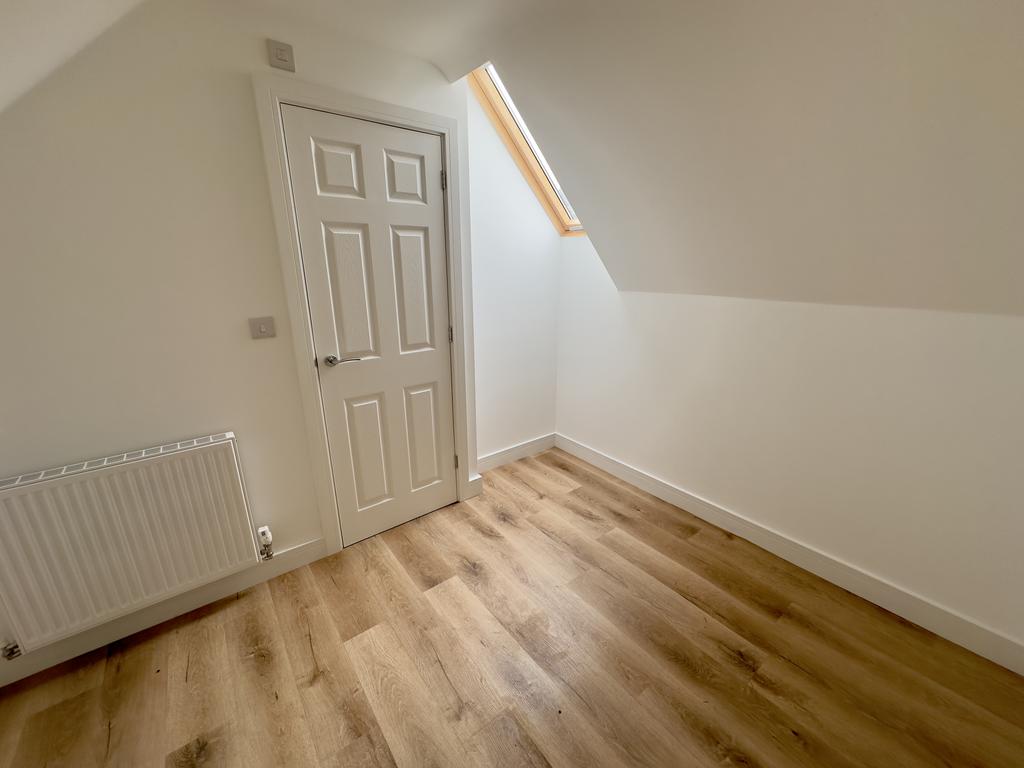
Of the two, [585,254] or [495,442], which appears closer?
[585,254]

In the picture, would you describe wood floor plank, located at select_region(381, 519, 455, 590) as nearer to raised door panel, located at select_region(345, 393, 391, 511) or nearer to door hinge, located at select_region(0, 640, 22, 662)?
raised door panel, located at select_region(345, 393, 391, 511)

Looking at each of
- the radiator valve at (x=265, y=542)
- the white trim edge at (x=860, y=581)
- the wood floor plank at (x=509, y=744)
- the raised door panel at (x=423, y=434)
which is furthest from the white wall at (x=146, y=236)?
the white trim edge at (x=860, y=581)

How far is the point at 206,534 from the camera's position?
160 cm

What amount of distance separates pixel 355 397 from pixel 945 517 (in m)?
2.50

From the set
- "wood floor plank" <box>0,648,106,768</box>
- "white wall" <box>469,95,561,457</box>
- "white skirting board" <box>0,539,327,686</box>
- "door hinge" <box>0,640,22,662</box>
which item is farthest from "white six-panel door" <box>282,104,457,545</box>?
"door hinge" <box>0,640,22,662</box>

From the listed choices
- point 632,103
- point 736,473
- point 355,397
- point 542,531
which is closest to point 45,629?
point 355,397

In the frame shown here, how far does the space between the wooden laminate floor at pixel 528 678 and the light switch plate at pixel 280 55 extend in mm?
2130

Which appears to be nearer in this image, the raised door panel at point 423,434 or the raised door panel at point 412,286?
the raised door panel at point 412,286

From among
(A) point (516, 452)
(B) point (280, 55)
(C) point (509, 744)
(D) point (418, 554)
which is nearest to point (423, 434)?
(D) point (418, 554)

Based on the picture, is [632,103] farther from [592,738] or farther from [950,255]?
[592,738]

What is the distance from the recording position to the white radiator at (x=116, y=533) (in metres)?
1.30

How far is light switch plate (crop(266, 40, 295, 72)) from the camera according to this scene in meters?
1.49

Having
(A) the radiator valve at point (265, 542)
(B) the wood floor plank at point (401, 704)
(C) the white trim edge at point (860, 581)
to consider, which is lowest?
(B) the wood floor plank at point (401, 704)

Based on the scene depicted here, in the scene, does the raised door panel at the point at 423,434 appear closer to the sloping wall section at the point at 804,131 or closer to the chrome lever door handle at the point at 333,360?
the chrome lever door handle at the point at 333,360
